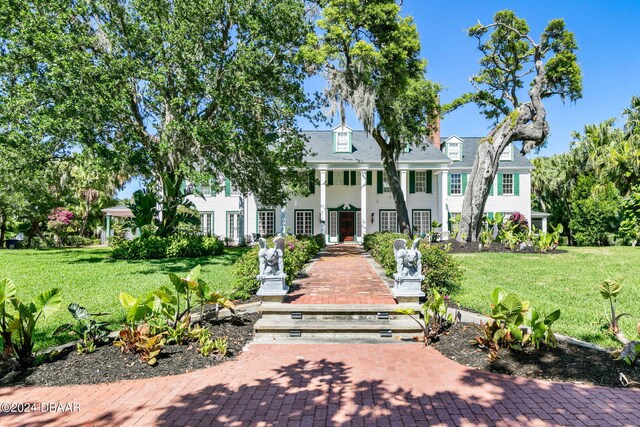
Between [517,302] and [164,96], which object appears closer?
[517,302]

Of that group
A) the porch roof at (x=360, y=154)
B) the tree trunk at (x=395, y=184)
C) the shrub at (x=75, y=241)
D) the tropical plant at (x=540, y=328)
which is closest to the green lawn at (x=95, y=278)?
the tropical plant at (x=540, y=328)

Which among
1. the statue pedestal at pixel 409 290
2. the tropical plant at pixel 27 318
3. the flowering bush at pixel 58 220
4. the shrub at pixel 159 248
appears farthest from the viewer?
the flowering bush at pixel 58 220

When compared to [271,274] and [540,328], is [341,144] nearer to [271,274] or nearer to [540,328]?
[271,274]

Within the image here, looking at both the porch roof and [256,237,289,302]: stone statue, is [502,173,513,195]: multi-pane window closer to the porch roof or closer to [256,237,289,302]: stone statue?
the porch roof

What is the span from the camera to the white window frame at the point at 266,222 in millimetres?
23812

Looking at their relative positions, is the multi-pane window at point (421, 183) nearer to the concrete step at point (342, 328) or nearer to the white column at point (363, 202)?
the white column at point (363, 202)

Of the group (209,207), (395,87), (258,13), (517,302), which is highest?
(258,13)

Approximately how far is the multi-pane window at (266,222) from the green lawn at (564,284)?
13.4 meters

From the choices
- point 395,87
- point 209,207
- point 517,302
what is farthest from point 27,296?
point 209,207

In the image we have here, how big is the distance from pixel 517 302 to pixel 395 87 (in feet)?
40.7

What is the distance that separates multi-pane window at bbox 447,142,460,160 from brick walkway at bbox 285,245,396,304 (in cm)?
1668

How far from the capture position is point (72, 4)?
1276 cm

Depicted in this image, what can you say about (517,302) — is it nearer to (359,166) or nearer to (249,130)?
(249,130)

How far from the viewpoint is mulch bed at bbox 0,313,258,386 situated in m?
4.12
